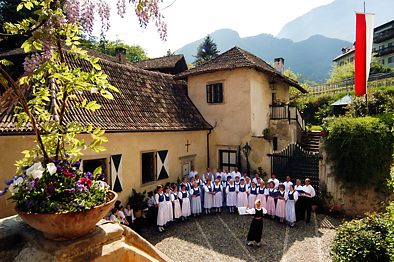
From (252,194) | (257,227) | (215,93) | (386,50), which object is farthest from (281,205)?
(386,50)

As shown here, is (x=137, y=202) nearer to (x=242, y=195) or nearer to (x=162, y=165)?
(x=162, y=165)

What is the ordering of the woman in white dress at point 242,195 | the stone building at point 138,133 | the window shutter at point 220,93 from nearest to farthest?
the stone building at point 138,133
the woman in white dress at point 242,195
the window shutter at point 220,93

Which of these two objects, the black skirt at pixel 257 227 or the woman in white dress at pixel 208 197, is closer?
the black skirt at pixel 257 227

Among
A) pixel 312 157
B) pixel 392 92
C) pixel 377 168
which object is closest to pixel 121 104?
pixel 312 157

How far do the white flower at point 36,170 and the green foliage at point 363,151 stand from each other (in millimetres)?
12221

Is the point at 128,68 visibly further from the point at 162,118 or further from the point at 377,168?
the point at 377,168

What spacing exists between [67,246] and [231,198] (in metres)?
11.3

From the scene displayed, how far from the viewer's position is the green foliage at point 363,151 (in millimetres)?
11531

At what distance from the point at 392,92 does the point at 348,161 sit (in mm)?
22368

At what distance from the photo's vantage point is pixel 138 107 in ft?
44.8

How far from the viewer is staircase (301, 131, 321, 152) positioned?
18.8 metres

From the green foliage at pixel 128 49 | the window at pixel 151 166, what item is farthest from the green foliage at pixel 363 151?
the green foliage at pixel 128 49

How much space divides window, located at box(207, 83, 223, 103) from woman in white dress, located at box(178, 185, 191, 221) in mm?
6859

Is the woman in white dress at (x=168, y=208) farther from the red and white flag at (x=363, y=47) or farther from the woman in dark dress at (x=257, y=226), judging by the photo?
the red and white flag at (x=363, y=47)
